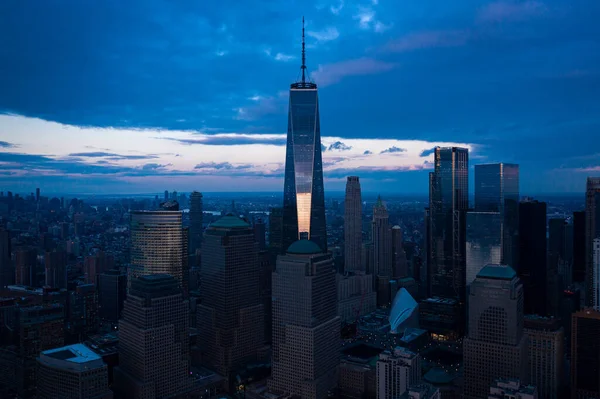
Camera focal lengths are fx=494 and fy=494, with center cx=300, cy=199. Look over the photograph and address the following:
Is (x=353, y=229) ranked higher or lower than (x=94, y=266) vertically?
higher

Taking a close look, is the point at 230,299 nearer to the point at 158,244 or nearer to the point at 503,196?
the point at 158,244

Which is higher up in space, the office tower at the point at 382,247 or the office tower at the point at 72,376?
the office tower at the point at 382,247

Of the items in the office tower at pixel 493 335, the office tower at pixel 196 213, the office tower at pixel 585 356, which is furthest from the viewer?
the office tower at pixel 196 213

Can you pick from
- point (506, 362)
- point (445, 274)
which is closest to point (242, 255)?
point (506, 362)

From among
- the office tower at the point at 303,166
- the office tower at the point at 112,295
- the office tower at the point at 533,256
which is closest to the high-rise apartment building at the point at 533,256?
the office tower at the point at 533,256

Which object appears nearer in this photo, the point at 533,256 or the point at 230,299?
the point at 230,299

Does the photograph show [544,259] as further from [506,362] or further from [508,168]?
[506,362]

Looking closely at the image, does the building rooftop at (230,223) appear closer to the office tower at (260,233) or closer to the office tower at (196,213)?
the office tower at (260,233)

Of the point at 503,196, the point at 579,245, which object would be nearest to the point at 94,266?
the point at 503,196
